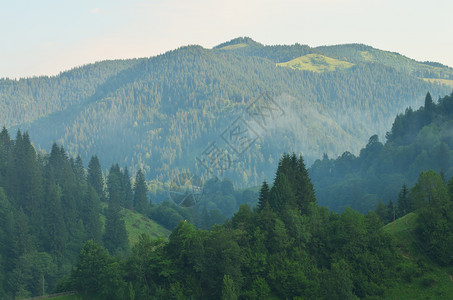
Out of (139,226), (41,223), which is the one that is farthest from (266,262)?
(139,226)

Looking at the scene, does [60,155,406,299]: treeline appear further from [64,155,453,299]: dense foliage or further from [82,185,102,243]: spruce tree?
[82,185,102,243]: spruce tree

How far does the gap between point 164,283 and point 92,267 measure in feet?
50.8

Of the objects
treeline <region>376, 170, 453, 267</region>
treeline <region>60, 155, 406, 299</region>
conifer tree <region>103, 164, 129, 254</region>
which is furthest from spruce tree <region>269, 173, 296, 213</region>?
conifer tree <region>103, 164, 129, 254</region>

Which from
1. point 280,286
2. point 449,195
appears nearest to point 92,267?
point 280,286

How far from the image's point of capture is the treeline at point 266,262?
86.5 metres

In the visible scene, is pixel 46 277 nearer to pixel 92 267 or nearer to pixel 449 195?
pixel 92 267

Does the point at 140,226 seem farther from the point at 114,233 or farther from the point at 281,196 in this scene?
the point at 281,196

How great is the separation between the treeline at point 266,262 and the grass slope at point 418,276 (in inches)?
77.9

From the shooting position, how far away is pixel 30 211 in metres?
150

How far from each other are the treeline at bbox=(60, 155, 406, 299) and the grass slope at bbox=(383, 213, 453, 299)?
1.98 metres

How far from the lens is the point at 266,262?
89.8 m

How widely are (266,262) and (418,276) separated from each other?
2471cm

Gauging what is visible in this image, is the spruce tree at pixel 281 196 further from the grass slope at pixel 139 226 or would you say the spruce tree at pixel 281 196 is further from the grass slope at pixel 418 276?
the grass slope at pixel 139 226

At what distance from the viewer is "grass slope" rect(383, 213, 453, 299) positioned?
84875mm
